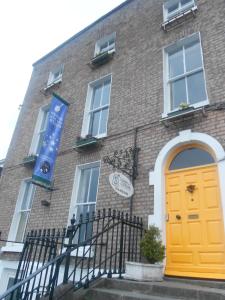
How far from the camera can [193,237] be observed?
5.24m

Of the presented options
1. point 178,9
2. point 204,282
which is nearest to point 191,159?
point 204,282

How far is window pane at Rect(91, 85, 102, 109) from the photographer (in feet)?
29.6

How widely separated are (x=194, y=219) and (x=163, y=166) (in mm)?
1364

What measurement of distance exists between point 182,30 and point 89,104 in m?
3.72

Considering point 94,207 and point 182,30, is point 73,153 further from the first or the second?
point 182,30

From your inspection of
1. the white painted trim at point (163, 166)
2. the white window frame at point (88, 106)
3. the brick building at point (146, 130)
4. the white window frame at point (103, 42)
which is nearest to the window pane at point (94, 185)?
the brick building at point (146, 130)

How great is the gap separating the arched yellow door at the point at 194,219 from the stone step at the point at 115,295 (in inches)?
57.1

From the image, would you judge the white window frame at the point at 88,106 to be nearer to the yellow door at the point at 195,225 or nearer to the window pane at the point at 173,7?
the window pane at the point at 173,7

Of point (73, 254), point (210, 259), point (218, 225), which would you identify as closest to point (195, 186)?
point (218, 225)

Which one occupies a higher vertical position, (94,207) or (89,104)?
(89,104)

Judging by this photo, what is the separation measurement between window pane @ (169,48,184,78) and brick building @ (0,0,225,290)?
0.11 ft

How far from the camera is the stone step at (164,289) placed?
143 inches

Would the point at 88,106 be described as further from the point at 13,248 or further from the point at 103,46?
the point at 13,248

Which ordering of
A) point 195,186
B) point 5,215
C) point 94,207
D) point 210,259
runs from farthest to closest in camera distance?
point 5,215 → point 94,207 → point 195,186 → point 210,259
